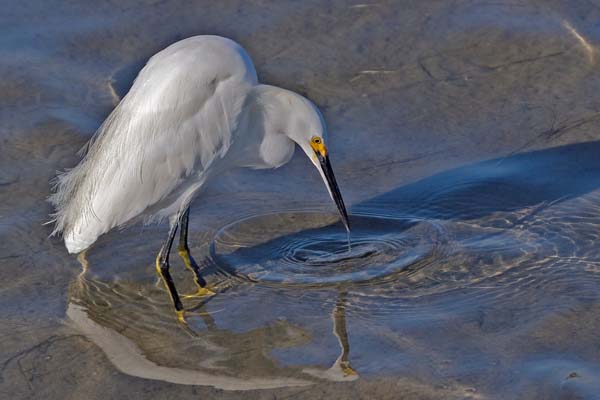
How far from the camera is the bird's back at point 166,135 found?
18.7ft

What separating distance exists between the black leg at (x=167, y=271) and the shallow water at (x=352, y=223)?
0.07 meters

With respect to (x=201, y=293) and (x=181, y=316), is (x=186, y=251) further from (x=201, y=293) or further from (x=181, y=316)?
(x=181, y=316)

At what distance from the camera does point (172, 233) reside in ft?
19.1

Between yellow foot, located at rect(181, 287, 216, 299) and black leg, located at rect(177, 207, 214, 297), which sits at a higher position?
black leg, located at rect(177, 207, 214, 297)

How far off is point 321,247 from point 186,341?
1080 mm

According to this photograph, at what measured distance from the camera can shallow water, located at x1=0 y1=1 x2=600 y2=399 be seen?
5145 mm

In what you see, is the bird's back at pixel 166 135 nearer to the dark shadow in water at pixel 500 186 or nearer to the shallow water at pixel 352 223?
the shallow water at pixel 352 223

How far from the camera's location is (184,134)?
18.9 feet

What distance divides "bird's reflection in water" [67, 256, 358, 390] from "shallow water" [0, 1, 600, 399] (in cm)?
1

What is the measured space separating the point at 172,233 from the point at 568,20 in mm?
3825

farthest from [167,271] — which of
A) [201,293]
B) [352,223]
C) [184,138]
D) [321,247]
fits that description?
[352,223]

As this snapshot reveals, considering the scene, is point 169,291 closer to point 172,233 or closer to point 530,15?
point 172,233

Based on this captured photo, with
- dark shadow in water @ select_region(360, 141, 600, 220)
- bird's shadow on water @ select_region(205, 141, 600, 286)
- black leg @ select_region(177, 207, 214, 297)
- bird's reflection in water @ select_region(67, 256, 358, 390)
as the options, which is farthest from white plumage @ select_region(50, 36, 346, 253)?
dark shadow in water @ select_region(360, 141, 600, 220)

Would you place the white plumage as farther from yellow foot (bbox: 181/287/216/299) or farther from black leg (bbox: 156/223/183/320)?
yellow foot (bbox: 181/287/216/299)
